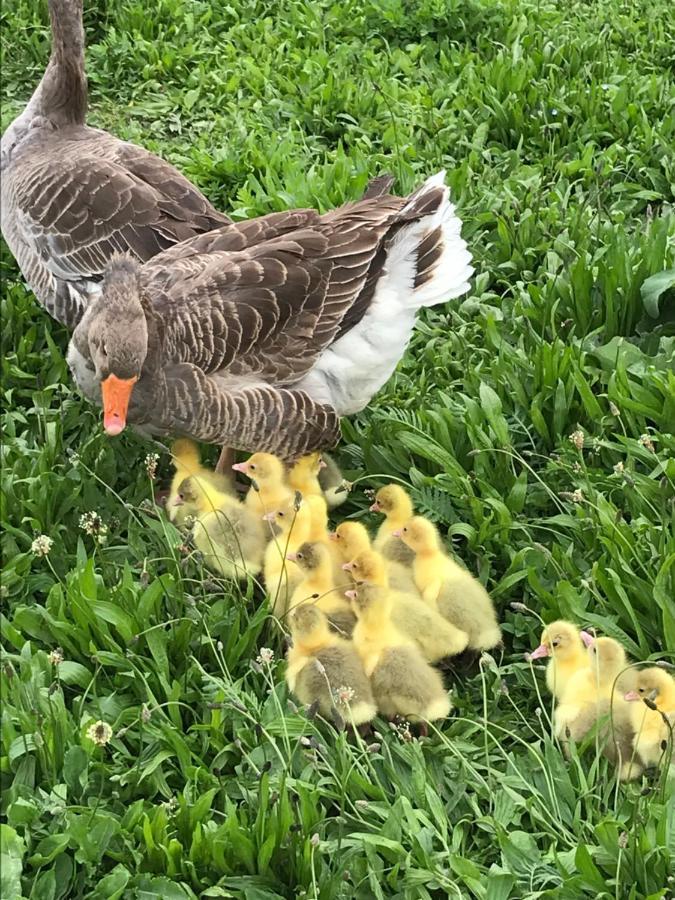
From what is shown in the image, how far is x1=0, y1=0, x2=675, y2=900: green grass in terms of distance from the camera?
2592 millimetres

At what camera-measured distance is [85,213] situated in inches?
168

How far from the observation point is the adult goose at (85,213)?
4246 millimetres

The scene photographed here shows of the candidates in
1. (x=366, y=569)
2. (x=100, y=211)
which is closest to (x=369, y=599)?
(x=366, y=569)

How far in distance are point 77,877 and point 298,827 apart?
1.86ft

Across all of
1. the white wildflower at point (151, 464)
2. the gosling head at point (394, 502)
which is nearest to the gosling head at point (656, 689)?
the gosling head at point (394, 502)

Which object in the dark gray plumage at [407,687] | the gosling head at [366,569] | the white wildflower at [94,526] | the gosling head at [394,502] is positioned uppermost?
the white wildflower at [94,526]

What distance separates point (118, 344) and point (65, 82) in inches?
87.0

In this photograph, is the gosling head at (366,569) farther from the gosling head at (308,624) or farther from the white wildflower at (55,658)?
the white wildflower at (55,658)

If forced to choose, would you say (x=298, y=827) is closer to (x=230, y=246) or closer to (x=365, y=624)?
(x=365, y=624)

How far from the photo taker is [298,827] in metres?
2.58

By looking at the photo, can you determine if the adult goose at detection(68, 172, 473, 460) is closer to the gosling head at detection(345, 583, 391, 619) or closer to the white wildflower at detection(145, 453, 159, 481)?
the white wildflower at detection(145, 453, 159, 481)

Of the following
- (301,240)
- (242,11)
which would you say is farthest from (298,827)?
(242,11)

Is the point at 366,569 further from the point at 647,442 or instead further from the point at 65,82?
the point at 65,82

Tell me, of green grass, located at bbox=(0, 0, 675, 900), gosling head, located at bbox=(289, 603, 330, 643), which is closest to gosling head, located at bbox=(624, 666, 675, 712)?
green grass, located at bbox=(0, 0, 675, 900)
